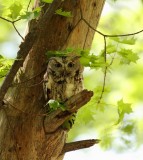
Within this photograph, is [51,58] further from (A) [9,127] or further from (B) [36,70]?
(A) [9,127]

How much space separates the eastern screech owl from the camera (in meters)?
1.57

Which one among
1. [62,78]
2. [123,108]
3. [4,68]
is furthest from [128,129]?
[4,68]

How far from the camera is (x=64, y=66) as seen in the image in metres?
1.62

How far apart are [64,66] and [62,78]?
0.05m

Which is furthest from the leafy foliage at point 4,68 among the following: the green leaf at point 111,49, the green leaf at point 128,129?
the green leaf at point 128,129

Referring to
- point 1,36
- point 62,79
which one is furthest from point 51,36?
point 1,36

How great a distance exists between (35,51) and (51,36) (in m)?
0.09

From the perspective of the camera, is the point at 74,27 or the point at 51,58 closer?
the point at 51,58

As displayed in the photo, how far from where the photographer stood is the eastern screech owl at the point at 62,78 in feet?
5.14

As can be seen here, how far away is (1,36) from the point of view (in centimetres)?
375

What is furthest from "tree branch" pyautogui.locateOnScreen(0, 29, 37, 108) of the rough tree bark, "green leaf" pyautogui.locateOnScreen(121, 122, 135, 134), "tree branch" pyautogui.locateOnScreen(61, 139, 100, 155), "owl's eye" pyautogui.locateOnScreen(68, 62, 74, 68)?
"green leaf" pyautogui.locateOnScreen(121, 122, 135, 134)

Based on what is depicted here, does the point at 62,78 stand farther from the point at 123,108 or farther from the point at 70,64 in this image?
the point at 123,108

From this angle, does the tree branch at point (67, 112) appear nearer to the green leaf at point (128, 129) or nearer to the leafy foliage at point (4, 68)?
the leafy foliage at point (4, 68)

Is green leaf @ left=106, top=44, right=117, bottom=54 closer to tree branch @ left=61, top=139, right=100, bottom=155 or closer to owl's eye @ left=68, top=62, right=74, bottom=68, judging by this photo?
owl's eye @ left=68, top=62, right=74, bottom=68
